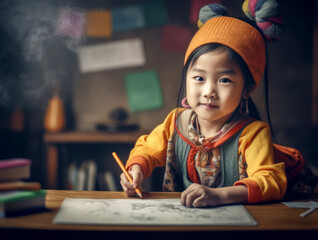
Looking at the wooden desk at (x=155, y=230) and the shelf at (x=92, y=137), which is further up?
the shelf at (x=92, y=137)

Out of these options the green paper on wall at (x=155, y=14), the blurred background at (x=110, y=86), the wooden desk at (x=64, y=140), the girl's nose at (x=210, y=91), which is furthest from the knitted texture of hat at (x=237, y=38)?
the green paper on wall at (x=155, y=14)

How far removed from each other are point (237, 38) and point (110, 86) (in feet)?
3.78

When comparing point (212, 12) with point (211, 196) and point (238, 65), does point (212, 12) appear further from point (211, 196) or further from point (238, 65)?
point (211, 196)

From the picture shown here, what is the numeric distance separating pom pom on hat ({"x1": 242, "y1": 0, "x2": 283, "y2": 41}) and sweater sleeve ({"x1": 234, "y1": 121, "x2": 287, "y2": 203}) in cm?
23

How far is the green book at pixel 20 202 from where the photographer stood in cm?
64

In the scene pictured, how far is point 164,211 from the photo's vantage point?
70 centimetres

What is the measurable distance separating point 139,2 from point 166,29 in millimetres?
207

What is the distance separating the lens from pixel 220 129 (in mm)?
897

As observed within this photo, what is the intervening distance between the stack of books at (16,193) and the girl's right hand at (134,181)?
20 centimetres

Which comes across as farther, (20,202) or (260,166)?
(260,166)

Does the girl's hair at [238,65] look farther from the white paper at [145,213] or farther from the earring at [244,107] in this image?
the white paper at [145,213]

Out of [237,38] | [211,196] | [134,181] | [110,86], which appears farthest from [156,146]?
[110,86]

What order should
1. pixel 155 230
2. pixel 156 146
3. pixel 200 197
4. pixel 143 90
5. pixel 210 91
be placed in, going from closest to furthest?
pixel 155 230 → pixel 200 197 → pixel 210 91 → pixel 156 146 → pixel 143 90
